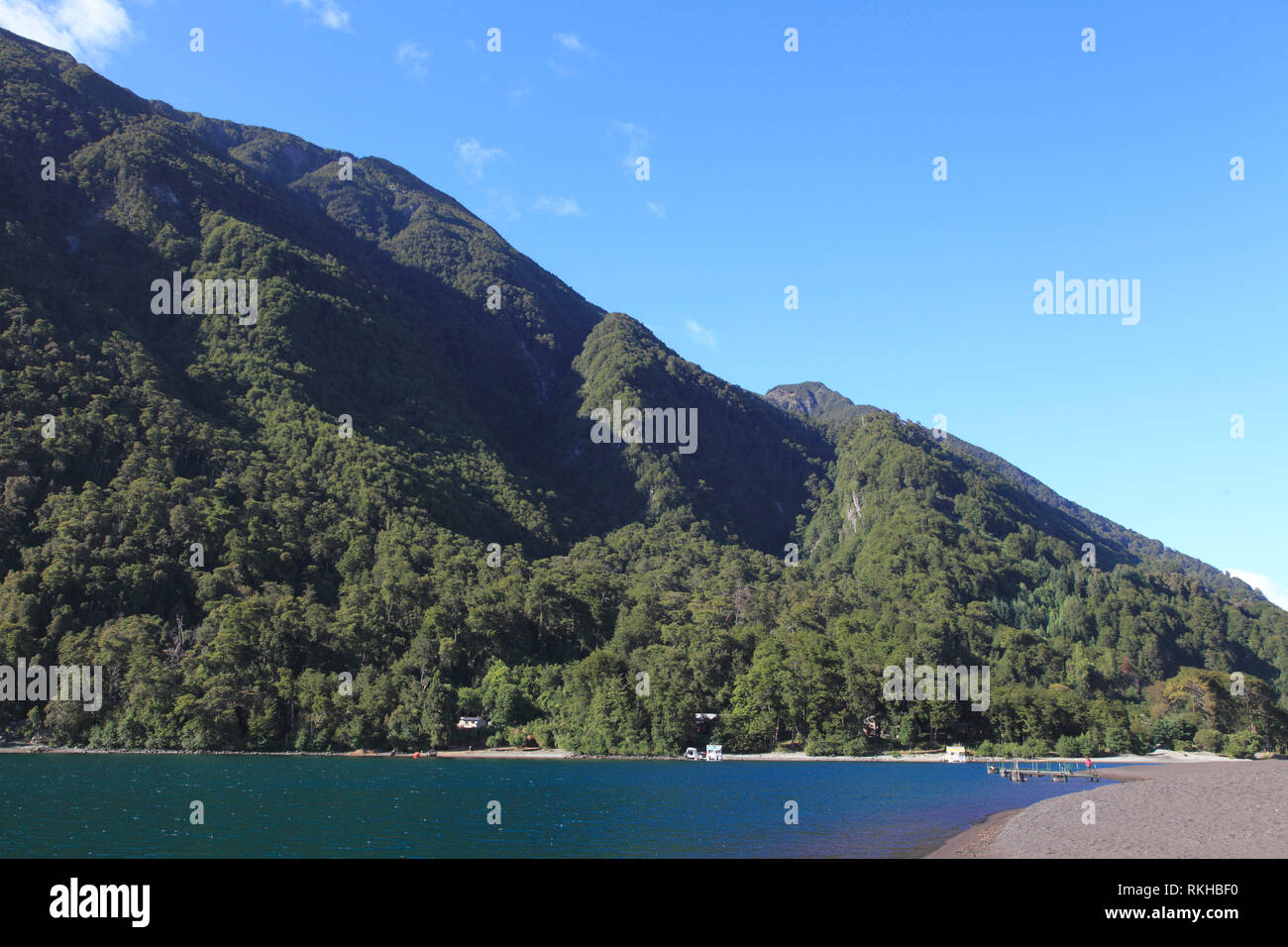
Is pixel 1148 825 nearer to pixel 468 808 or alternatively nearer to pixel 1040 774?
pixel 468 808

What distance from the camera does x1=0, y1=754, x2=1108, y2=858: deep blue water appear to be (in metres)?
36.9

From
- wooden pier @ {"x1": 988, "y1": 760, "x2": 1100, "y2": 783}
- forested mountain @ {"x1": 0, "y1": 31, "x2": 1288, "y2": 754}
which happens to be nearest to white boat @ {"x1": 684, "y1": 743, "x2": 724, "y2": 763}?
forested mountain @ {"x1": 0, "y1": 31, "x2": 1288, "y2": 754}

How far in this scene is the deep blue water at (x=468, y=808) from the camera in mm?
36938

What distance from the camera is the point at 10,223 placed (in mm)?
171875

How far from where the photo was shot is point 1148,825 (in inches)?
1526

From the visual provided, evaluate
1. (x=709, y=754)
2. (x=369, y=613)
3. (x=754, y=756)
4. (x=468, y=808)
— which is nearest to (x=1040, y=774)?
(x=754, y=756)

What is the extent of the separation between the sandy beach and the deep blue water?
334 centimetres

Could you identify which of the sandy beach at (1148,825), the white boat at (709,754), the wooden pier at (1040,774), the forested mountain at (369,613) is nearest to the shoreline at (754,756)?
the white boat at (709,754)

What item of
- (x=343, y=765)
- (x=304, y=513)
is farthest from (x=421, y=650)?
(x=304, y=513)

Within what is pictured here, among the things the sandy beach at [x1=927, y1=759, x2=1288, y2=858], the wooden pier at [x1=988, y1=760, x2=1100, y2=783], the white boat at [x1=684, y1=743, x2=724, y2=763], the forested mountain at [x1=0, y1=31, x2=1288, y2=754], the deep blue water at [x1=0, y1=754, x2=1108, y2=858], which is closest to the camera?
the sandy beach at [x1=927, y1=759, x2=1288, y2=858]

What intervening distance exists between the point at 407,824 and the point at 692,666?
231ft

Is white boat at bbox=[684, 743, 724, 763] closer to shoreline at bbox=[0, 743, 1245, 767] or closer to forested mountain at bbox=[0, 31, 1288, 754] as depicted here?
shoreline at bbox=[0, 743, 1245, 767]

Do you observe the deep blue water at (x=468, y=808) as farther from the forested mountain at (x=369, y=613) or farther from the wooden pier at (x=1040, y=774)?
the forested mountain at (x=369, y=613)
